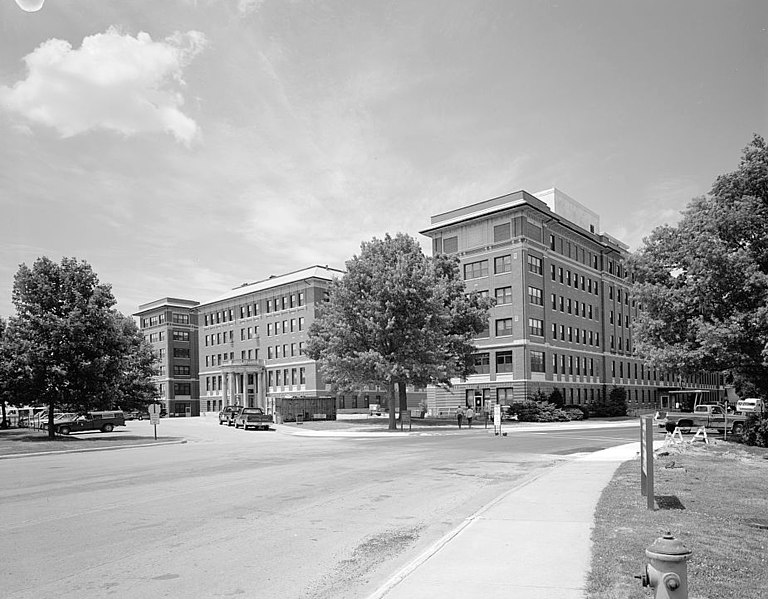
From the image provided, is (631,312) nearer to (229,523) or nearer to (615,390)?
(615,390)

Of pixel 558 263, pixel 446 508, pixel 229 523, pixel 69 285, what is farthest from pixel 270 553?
pixel 558 263

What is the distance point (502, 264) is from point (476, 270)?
3257 mm

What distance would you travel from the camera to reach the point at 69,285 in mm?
37125

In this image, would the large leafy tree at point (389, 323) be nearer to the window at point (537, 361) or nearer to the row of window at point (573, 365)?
the window at point (537, 361)

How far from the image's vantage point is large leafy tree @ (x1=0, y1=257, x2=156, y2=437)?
34.7 metres

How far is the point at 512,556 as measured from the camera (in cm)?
784

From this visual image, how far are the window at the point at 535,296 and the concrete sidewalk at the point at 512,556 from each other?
171 feet

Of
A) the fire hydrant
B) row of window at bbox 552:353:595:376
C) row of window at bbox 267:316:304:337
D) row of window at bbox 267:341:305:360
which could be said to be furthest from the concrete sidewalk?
row of window at bbox 267:316:304:337

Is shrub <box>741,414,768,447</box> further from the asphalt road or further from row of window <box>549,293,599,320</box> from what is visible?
row of window <box>549,293,599,320</box>

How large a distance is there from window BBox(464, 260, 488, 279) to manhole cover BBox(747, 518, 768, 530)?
5629cm

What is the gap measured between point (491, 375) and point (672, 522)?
55.9 meters

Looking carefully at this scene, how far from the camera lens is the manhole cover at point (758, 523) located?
9.50 m

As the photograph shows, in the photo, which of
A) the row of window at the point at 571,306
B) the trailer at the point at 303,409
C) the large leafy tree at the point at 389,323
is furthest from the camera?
the row of window at the point at 571,306

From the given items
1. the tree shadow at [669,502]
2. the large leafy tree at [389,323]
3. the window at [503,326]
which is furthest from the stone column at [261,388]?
the tree shadow at [669,502]
